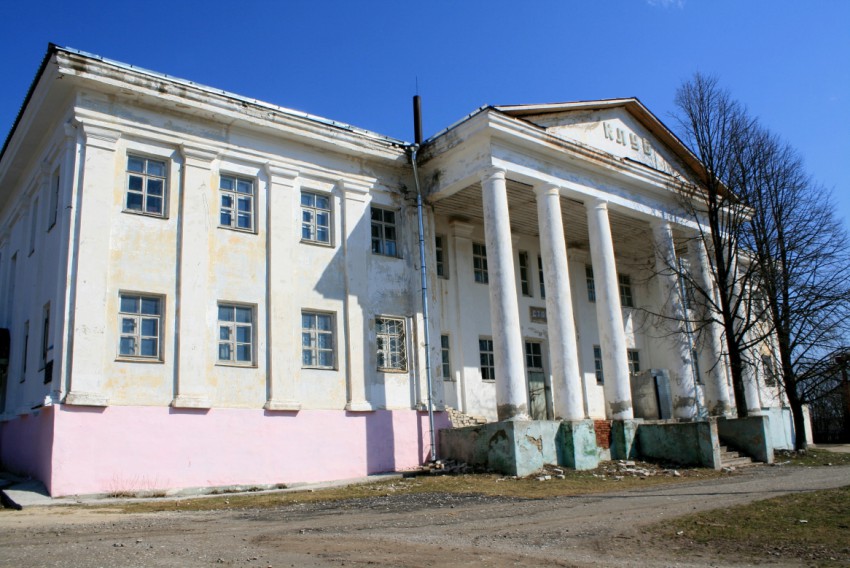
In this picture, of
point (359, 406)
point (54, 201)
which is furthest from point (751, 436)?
point (54, 201)

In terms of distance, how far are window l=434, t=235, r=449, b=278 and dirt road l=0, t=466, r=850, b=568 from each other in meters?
7.91

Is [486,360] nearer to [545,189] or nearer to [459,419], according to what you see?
[459,419]

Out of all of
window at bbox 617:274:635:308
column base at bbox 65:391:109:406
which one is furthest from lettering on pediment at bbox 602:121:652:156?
column base at bbox 65:391:109:406

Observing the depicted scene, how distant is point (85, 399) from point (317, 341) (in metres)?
4.85

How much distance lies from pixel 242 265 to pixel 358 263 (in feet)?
9.15

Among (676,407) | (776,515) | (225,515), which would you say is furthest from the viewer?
(676,407)

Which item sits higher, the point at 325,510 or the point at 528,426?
the point at 528,426

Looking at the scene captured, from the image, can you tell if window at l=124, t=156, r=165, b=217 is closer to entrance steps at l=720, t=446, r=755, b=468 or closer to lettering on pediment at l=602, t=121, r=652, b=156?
lettering on pediment at l=602, t=121, r=652, b=156

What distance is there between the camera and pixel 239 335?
46.8ft

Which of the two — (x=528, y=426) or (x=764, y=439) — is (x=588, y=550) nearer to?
(x=528, y=426)

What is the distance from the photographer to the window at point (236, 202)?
14.7 meters

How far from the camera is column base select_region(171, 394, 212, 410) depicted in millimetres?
12914

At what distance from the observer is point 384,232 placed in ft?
56.1

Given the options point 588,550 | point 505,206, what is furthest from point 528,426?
point 588,550
